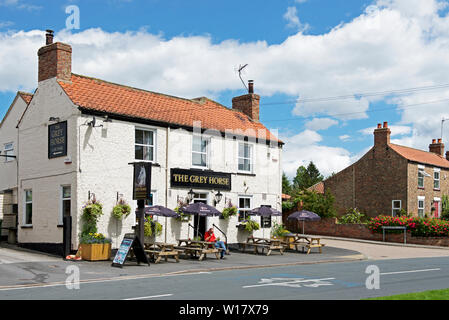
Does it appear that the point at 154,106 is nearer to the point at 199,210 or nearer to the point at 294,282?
the point at 199,210

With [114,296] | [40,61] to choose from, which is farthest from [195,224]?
[114,296]

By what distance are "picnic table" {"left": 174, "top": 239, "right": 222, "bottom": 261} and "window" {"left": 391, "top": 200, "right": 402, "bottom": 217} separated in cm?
2365

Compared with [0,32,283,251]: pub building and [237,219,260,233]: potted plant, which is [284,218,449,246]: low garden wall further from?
[237,219,260,233]: potted plant

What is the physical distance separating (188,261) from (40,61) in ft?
35.3

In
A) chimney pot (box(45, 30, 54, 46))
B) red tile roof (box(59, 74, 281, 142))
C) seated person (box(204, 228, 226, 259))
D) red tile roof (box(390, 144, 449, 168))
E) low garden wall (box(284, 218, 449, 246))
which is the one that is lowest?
low garden wall (box(284, 218, 449, 246))

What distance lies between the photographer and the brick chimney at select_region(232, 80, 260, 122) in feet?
100

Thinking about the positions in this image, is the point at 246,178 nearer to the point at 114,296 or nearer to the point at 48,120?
the point at 48,120

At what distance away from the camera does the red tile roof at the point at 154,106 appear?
847 inches

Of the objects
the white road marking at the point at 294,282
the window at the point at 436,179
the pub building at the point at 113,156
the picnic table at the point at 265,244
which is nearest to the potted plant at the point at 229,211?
the pub building at the point at 113,156

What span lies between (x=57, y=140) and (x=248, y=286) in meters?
11.8

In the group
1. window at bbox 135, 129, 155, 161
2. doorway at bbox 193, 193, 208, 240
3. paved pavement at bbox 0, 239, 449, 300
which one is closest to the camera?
paved pavement at bbox 0, 239, 449, 300

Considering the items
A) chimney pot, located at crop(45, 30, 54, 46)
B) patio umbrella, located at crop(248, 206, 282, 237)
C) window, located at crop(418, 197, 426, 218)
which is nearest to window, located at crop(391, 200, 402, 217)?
window, located at crop(418, 197, 426, 218)

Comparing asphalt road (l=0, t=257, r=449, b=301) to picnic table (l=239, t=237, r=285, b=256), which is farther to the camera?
picnic table (l=239, t=237, r=285, b=256)

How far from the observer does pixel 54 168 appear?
839 inches
